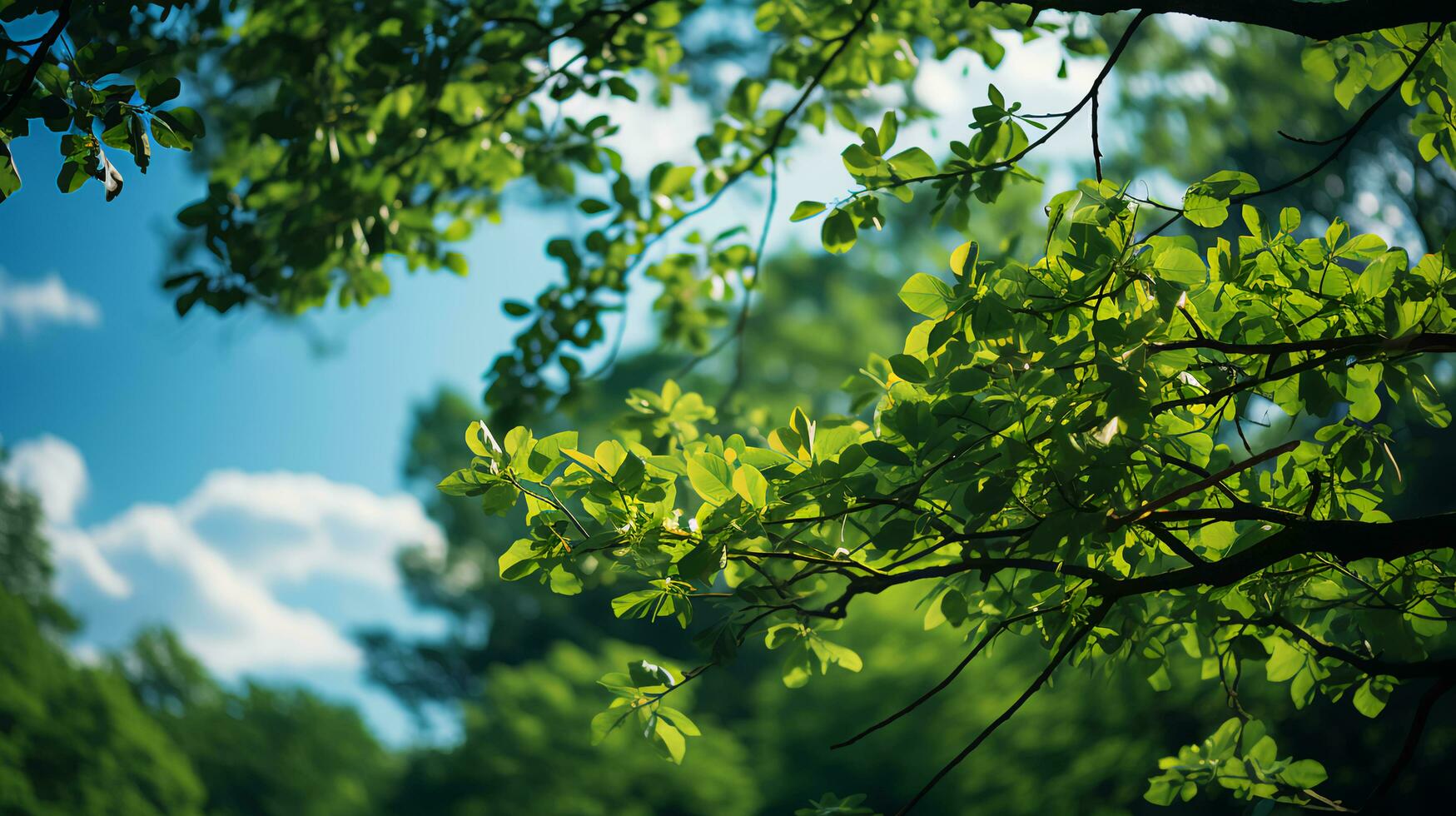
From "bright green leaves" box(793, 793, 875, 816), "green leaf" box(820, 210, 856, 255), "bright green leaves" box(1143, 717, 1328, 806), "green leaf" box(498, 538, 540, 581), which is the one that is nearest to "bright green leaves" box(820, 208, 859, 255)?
"green leaf" box(820, 210, 856, 255)

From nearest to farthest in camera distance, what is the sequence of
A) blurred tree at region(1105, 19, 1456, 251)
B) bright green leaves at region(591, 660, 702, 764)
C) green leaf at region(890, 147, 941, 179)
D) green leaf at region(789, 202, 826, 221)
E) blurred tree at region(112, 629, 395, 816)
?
bright green leaves at region(591, 660, 702, 764) → green leaf at region(890, 147, 941, 179) → green leaf at region(789, 202, 826, 221) → blurred tree at region(1105, 19, 1456, 251) → blurred tree at region(112, 629, 395, 816)

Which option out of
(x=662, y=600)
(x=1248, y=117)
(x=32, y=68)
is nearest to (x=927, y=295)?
(x=662, y=600)

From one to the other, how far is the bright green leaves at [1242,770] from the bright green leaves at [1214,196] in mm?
1009

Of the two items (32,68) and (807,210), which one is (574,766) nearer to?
(807,210)

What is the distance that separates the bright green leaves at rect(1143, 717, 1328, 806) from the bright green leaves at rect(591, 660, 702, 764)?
0.95 m

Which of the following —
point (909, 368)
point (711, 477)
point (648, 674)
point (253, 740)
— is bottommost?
point (648, 674)

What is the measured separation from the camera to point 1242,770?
183 centimetres

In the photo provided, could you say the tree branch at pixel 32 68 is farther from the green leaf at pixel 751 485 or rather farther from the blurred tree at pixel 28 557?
the blurred tree at pixel 28 557

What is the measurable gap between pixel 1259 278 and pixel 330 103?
10.0 feet

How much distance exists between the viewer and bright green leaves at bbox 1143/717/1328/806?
1.79 m

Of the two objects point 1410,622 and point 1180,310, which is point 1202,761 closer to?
point 1410,622

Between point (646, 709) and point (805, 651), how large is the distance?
35 centimetres

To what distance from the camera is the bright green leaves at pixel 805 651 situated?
1.78m

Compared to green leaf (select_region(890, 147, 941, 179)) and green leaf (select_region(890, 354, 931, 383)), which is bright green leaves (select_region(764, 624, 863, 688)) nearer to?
green leaf (select_region(890, 354, 931, 383))
